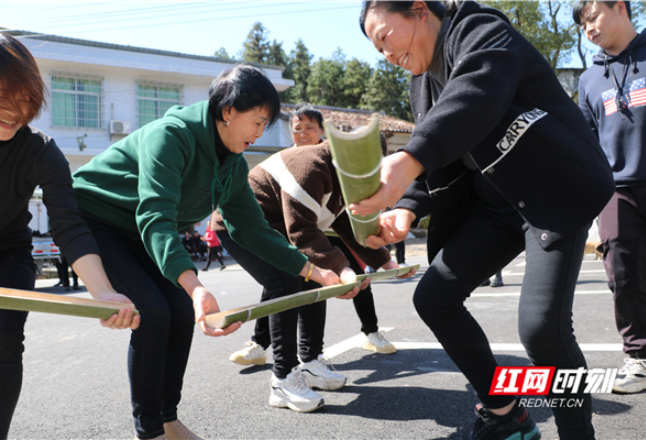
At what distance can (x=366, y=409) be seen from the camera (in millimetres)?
2908

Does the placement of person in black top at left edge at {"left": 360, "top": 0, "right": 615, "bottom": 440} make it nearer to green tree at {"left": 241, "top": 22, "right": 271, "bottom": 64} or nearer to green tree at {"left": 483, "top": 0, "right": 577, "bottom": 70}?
green tree at {"left": 483, "top": 0, "right": 577, "bottom": 70}

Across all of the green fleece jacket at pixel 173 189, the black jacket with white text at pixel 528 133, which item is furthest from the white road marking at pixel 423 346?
the black jacket with white text at pixel 528 133

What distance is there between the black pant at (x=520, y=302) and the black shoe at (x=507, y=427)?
61mm

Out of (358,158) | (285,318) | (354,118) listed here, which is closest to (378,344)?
(285,318)

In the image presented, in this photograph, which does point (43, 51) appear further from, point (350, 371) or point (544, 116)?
point (544, 116)

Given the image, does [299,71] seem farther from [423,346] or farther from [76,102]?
[423,346]

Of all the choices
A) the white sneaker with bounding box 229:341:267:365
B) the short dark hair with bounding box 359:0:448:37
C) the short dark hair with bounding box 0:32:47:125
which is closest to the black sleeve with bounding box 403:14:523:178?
the short dark hair with bounding box 359:0:448:37

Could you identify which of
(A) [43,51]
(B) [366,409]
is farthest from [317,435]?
(A) [43,51]

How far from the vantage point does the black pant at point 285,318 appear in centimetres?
313

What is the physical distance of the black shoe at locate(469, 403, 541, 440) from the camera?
7.04 ft

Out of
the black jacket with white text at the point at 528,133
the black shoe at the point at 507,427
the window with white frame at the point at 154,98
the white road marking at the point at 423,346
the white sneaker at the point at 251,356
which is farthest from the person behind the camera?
the window with white frame at the point at 154,98

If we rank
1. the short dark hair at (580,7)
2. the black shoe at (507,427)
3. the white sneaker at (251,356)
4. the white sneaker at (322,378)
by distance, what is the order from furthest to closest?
the white sneaker at (251,356), the white sneaker at (322,378), the short dark hair at (580,7), the black shoe at (507,427)

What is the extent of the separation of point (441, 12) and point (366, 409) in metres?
2.12

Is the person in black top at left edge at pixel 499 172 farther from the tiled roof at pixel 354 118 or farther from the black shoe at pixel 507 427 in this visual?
the tiled roof at pixel 354 118
